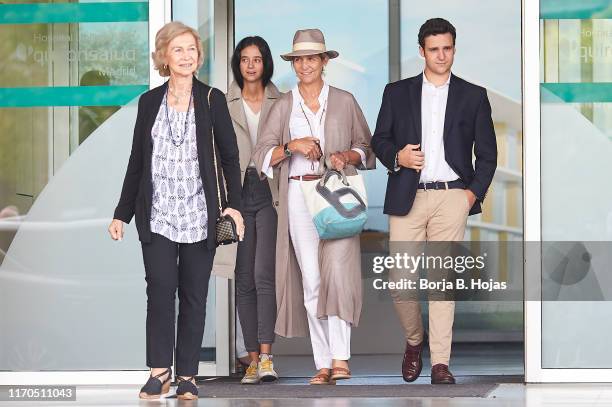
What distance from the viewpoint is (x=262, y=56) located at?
682 cm

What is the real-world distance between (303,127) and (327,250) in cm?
60

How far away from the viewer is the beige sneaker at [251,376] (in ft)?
21.7

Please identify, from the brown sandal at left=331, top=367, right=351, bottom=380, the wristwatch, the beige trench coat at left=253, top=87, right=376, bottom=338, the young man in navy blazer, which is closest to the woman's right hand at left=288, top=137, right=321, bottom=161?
the wristwatch

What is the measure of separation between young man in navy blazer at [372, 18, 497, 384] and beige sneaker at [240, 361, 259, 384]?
876 millimetres

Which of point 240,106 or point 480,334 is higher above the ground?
point 240,106

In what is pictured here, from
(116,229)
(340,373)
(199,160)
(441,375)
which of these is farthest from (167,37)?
(441,375)

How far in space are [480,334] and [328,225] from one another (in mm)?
3437

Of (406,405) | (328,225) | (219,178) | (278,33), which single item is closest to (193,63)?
(219,178)

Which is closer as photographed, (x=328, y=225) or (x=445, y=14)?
(x=328, y=225)

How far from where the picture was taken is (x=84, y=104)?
6559 millimetres

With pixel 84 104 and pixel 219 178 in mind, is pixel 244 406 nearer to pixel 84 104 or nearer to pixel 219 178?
pixel 219 178

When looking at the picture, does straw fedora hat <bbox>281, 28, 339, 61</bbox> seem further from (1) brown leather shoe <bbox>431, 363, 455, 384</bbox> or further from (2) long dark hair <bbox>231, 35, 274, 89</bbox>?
(1) brown leather shoe <bbox>431, 363, 455, 384</bbox>

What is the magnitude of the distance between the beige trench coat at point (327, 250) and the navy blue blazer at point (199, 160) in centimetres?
84

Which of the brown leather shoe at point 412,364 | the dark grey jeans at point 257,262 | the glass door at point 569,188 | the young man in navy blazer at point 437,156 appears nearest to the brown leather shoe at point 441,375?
the young man in navy blazer at point 437,156
